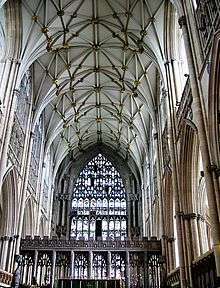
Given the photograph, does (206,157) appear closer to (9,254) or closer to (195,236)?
(195,236)

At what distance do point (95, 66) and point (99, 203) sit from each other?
15.0m

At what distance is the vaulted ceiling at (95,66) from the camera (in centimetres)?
Result: 2053

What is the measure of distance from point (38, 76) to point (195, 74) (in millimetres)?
14374

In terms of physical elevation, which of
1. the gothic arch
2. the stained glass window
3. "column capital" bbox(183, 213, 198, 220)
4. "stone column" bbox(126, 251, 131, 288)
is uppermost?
the gothic arch

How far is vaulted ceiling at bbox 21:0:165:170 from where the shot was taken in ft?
67.4

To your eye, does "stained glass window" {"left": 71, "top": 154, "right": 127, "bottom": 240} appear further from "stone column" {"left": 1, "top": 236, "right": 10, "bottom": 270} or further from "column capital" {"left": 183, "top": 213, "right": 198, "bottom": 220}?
"column capital" {"left": 183, "top": 213, "right": 198, "bottom": 220}

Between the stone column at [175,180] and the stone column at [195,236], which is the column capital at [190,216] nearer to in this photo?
the stone column at [195,236]

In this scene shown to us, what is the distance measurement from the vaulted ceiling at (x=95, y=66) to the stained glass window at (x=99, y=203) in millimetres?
3366

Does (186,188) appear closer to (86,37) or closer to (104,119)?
(86,37)

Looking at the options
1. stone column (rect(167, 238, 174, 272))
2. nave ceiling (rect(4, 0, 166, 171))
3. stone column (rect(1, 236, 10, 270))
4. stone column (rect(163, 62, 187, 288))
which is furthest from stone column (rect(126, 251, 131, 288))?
nave ceiling (rect(4, 0, 166, 171))

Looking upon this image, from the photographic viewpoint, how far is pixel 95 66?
84.5 feet

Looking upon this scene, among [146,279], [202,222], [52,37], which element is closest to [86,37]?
[52,37]

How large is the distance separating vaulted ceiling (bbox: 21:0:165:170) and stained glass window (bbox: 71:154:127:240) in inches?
133

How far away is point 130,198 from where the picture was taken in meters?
34.8
